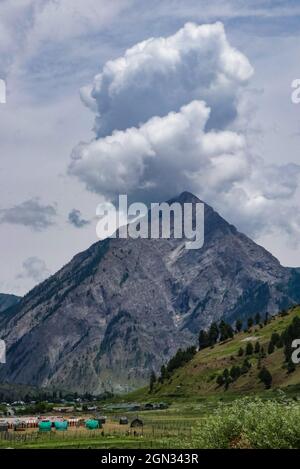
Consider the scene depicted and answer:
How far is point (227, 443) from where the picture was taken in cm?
8706

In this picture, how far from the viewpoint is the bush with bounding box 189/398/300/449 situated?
8100cm

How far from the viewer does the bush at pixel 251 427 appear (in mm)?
81000

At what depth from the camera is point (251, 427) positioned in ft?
279
